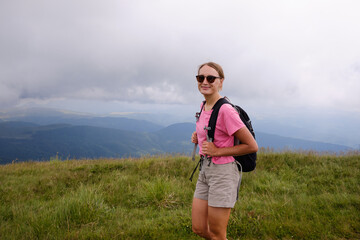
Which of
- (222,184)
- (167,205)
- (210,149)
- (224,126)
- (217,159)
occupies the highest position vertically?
(224,126)

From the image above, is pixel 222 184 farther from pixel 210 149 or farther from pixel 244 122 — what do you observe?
pixel 244 122

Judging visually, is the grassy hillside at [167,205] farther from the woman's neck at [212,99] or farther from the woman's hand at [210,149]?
the woman's neck at [212,99]

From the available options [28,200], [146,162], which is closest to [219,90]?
[28,200]

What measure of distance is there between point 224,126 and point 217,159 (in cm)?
38

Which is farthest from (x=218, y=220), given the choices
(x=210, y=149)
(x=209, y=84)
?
(x=209, y=84)

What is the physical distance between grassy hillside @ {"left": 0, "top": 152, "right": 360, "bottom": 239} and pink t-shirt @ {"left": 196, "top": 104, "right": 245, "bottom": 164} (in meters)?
2.14

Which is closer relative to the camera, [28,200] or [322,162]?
[28,200]

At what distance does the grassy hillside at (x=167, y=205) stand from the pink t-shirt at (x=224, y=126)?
2142mm

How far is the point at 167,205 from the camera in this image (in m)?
4.81

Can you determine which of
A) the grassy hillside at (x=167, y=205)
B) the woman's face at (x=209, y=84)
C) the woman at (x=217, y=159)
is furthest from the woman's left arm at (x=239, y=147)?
the grassy hillside at (x=167, y=205)

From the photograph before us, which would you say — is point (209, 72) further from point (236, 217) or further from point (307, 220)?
point (307, 220)

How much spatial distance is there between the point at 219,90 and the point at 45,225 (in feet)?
12.6

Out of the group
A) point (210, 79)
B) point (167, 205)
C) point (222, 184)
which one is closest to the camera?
point (222, 184)

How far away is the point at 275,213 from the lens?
4.12m
